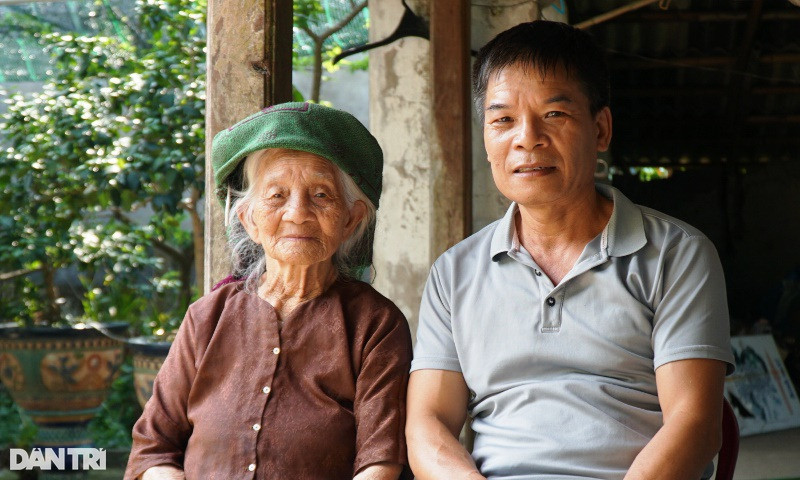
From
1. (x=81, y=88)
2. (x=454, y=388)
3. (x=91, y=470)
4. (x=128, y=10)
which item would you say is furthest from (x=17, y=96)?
(x=454, y=388)

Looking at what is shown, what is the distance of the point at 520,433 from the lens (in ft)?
6.36

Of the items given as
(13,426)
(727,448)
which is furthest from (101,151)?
(727,448)

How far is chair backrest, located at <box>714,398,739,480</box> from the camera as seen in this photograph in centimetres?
187

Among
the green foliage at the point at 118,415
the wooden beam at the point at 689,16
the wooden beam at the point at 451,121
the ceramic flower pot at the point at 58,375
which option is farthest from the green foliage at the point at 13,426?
the wooden beam at the point at 689,16

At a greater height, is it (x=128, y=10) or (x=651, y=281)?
(x=128, y=10)

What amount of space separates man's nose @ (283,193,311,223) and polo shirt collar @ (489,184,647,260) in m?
0.44

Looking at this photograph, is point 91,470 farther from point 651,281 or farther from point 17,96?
point 651,281

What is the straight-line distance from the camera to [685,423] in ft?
5.80

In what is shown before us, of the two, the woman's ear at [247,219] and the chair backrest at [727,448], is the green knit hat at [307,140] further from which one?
the chair backrest at [727,448]

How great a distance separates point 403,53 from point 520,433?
119 inches

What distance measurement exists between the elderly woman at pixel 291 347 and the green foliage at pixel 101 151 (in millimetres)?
2889

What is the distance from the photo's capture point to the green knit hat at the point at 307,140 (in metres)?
2.01

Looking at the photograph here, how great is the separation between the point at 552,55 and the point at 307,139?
58cm

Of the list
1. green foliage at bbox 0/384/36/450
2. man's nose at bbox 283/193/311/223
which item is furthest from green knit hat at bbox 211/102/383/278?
green foliage at bbox 0/384/36/450
